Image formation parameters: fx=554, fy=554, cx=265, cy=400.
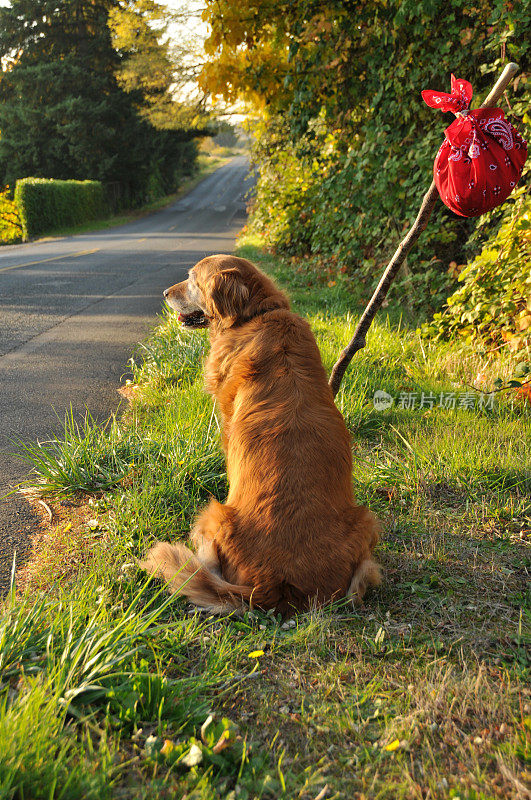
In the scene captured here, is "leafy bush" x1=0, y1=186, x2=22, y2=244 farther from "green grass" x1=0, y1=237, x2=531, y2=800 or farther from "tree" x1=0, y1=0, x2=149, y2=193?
"green grass" x1=0, y1=237, x2=531, y2=800

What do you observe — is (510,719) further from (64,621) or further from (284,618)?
(64,621)

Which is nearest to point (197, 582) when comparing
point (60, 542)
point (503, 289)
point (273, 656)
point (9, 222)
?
point (273, 656)

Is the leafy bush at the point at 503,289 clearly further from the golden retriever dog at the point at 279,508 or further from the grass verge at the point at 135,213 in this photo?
the grass verge at the point at 135,213

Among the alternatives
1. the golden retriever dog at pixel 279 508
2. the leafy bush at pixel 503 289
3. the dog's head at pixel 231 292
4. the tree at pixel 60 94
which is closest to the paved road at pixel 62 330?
the golden retriever dog at pixel 279 508

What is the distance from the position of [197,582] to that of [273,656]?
1.38 ft

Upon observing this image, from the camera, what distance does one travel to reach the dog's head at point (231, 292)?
284 centimetres

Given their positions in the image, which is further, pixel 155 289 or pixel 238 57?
pixel 155 289

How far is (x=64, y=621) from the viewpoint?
1875 millimetres

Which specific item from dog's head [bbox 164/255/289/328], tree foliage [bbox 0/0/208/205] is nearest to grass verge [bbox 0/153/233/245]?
tree foliage [bbox 0/0/208/205]

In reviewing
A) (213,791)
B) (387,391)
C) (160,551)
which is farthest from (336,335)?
(213,791)

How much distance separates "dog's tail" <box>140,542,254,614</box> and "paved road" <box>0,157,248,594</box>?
81 cm

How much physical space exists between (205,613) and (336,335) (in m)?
3.69

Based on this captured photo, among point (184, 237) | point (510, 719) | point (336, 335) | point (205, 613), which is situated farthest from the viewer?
point (184, 237)

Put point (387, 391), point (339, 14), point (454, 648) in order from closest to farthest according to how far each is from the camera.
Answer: point (454, 648) < point (387, 391) < point (339, 14)
